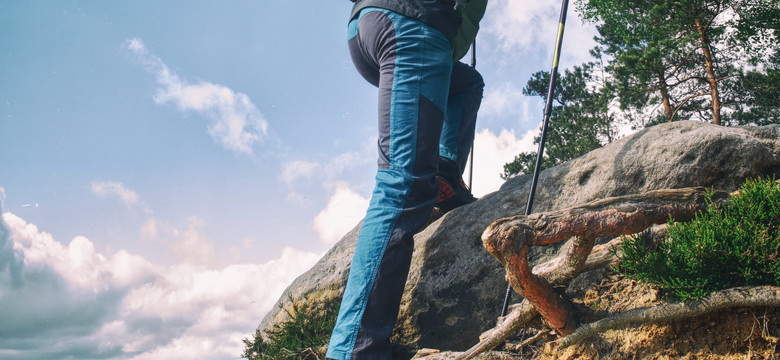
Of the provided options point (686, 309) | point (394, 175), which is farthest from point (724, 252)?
point (394, 175)

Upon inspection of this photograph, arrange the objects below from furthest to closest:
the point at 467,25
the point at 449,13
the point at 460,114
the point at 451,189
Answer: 1. the point at 460,114
2. the point at 451,189
3. the point at 467,25
4. the point at 449,13

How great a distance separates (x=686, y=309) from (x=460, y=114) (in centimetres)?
237

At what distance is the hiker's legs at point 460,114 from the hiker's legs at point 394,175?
0.97 metres

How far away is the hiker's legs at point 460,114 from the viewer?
414 cm

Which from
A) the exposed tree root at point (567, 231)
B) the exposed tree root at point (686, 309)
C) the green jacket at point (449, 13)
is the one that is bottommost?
the exposed tree root at point (686, 309)

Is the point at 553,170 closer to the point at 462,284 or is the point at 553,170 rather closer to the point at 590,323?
the point at 462,284

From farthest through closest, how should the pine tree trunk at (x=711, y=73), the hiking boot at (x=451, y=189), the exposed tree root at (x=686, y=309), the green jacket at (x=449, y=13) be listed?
the pine tree trunk at (x=711, y=73) → the hiking boot at (x=451, y=189) → the green jacket at (x=449, y=13) → the exposed tree root at (x=686, y=309)

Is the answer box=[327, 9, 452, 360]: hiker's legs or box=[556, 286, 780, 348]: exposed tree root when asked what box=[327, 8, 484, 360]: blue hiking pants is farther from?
box=[556, 286, 780, 348]: exposed tree root

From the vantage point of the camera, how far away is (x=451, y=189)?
396 centimetres

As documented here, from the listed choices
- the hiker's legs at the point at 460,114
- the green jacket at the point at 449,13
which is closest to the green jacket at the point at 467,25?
the green jacket at the point at 449,13

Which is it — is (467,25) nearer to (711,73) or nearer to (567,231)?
(567,231)

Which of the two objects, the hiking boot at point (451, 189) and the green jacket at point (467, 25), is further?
the hiking boot at point (451, 189)

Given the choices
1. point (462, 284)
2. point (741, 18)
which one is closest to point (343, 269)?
point (462, 284)

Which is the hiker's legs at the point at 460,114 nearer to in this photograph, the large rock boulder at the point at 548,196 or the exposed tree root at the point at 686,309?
the large rock boulder at the point at 548,196
